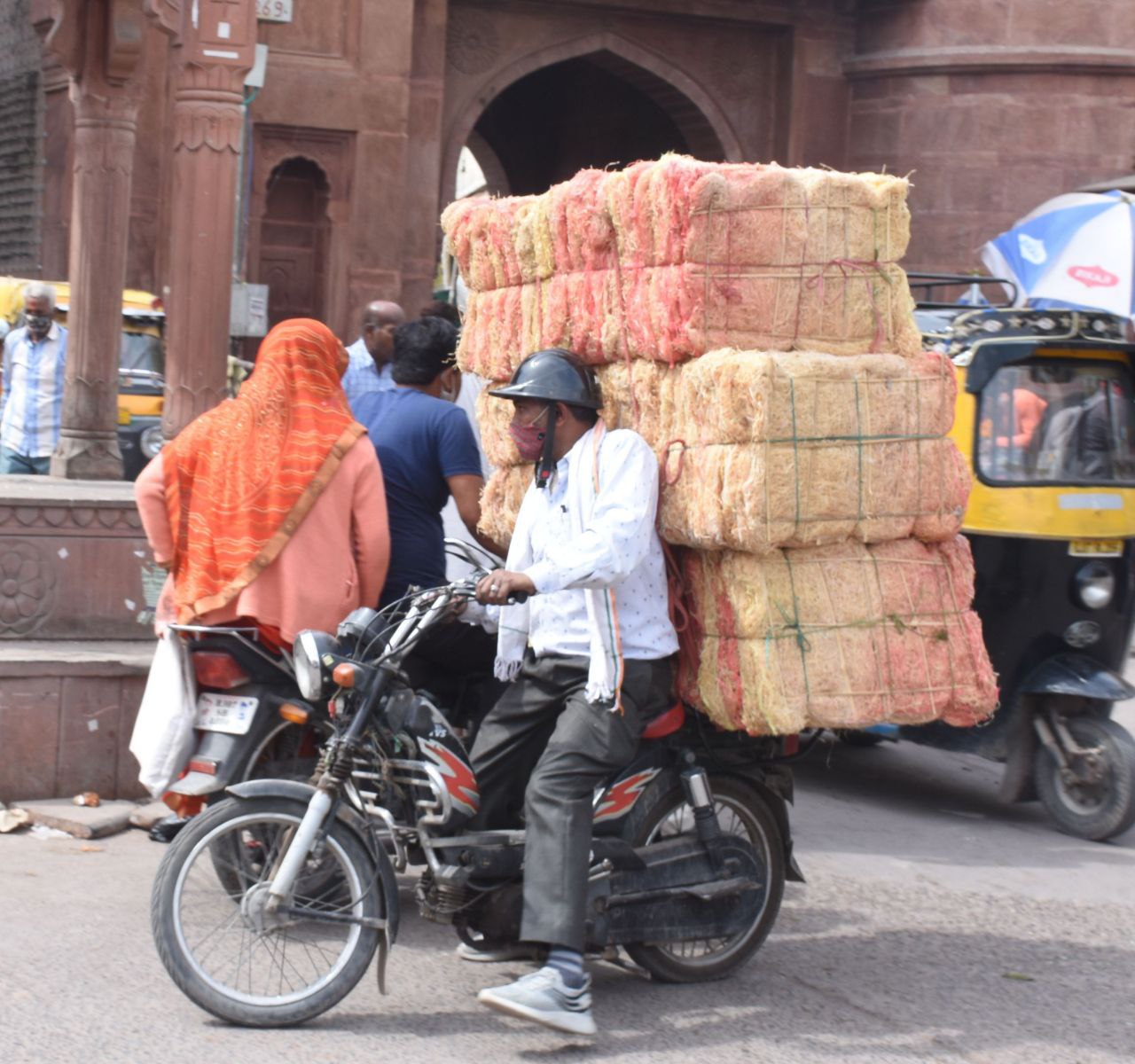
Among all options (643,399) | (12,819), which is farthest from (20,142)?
(643,399)

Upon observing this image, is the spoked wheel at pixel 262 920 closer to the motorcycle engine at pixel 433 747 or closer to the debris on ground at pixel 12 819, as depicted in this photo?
the motorcycle engine at pixel 433 747

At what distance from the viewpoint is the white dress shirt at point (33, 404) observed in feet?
36.7

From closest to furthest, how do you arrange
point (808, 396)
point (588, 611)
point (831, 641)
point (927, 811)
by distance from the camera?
point (588, 611) → point (808, 396) → point (831, 641) → point (927, 811)

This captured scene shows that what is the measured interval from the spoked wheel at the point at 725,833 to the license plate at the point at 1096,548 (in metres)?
2.90

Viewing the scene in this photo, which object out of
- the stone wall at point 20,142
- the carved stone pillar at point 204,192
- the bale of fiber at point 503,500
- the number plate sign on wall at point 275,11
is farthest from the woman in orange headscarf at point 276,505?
the stone wall at point 20,142

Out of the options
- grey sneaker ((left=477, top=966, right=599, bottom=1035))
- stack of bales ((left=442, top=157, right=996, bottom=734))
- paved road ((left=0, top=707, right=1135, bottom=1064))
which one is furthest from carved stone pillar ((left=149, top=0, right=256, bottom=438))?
grey sneaker ((left=477, top=966, right=599, bottom=1035))

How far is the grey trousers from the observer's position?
4.46 metres

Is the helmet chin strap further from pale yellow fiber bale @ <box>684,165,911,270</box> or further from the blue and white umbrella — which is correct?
the blue and white umbrella

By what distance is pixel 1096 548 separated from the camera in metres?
7.61

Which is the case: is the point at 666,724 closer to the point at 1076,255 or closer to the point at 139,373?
the point at 1076,255

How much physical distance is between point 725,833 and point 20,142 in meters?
17.1

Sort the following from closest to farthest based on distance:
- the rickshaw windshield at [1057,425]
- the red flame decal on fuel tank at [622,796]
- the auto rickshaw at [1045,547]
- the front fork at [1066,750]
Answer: the red flame decal on fuel tank at [622,796] < the front fork at [1066,750] < the auto rickshaw at [1045,547] < the rickshaw windshield at [1057,425]

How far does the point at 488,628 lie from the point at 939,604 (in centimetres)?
124

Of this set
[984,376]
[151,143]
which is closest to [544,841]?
[984,376]
